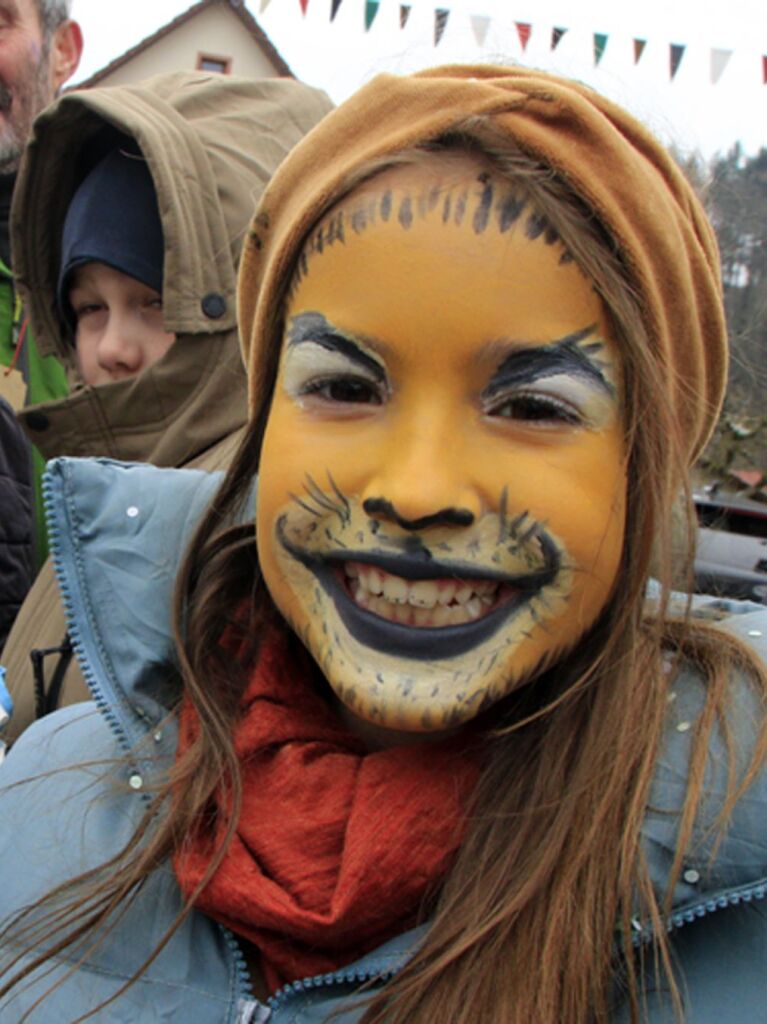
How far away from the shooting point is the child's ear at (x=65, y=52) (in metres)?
2.74

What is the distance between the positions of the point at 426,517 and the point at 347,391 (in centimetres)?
20

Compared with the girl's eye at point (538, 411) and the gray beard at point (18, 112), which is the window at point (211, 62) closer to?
the gray beard at point (18, 112)

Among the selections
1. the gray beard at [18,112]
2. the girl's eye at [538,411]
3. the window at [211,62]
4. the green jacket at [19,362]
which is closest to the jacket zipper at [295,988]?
the girl's eye at [538,411]

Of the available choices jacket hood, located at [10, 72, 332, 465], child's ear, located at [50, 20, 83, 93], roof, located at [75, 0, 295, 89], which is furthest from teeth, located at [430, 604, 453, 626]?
roof, located at [75, 0, 295, 89]

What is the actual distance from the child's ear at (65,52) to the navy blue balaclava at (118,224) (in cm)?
92

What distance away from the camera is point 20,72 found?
259 cm

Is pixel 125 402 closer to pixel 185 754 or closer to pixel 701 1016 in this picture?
pixel 185 754

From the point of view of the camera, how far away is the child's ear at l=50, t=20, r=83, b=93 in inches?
108

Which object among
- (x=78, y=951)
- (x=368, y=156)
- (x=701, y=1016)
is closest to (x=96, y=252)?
(x=368, y=156)

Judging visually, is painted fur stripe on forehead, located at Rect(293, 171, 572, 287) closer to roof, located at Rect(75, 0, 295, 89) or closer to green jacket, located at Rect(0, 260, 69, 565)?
green jacket, located at Rect(0, 260, 69, 565)

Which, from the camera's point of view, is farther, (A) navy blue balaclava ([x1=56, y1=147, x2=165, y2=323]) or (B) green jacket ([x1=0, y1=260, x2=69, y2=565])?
(B) green jacket ([x1=0, y1=260, x2=69, y2=565])

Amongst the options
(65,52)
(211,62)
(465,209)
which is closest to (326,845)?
(465,209)

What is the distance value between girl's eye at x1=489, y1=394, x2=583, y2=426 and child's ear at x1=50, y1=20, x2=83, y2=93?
7.38ft

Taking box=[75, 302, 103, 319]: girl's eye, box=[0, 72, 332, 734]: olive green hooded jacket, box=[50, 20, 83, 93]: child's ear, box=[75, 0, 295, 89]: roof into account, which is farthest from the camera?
box=[75, 0, 295, 89]: roof
